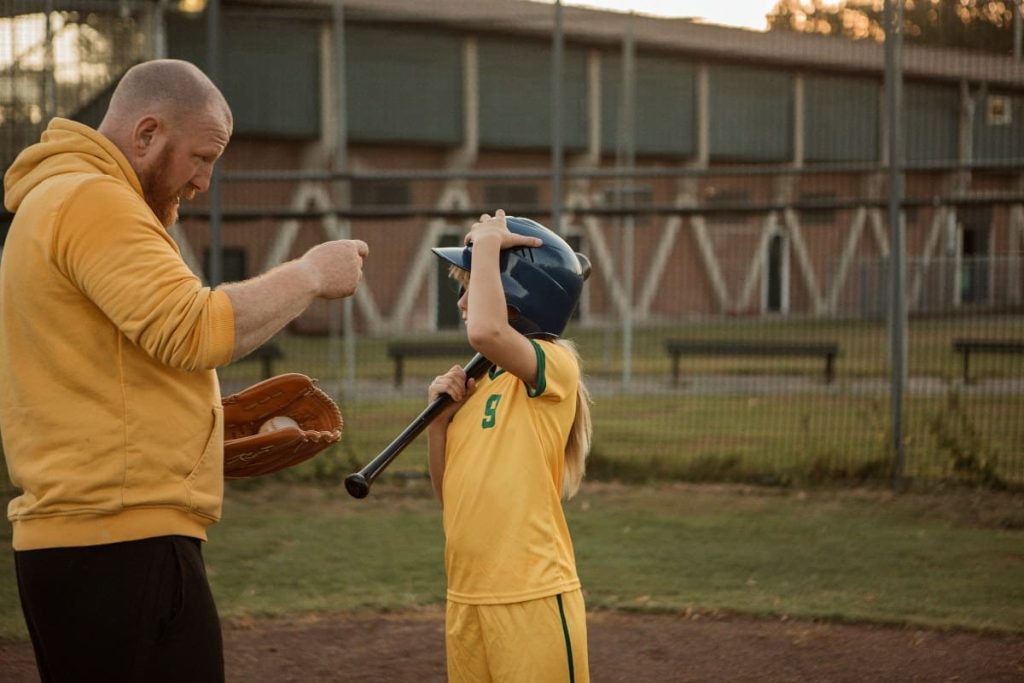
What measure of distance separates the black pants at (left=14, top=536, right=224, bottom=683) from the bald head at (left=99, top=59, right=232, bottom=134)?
89 centimetres

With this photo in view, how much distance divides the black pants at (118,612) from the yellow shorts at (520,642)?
2.31 feet

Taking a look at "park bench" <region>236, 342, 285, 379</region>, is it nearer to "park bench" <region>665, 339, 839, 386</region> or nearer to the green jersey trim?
"park bench" <region>665, 339, 839, 386</region>

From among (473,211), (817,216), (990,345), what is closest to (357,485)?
(473,211)

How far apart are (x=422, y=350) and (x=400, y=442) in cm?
999

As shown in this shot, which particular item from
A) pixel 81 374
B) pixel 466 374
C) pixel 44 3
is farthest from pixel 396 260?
pixel 81 374

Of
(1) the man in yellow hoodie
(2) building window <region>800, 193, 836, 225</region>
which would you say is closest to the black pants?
(1) the man in yellow hoodie

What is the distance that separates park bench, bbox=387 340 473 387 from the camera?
41.3 ft

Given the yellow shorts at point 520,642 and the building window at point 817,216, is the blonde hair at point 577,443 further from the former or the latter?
the building window at point 817,216

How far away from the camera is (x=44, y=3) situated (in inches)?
331

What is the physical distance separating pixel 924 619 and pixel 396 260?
7.05 m

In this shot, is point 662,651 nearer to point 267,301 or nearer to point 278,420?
point 278,420

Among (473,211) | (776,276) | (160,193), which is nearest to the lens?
(160,193)

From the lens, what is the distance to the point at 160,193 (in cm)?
258

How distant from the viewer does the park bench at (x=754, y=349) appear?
12523mm
